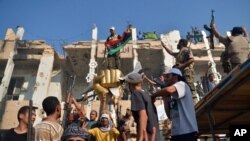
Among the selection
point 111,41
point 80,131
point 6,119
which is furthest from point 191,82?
point 6,119

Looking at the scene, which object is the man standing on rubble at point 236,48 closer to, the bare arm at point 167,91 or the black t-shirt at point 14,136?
the bare arm at point 167,91

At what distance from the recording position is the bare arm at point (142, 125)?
3.49 meters

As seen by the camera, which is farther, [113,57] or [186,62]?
[113,57]

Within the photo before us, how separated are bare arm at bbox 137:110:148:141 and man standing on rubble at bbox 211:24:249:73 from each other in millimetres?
3176

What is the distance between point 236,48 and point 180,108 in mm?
3005

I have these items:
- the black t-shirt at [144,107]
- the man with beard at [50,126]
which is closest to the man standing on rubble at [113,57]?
the black t-shirt at [144,107]

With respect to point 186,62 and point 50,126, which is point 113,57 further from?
point 50,126

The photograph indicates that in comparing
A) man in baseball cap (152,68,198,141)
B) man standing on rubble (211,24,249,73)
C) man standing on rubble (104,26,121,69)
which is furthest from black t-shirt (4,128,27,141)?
man standing on rubble (104,26,121,69)

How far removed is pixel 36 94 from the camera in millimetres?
16547

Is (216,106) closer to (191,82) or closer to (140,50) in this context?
(191,82)

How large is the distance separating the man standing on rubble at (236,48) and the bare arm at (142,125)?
318 centimetres

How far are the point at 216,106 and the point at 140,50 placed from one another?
13289mm

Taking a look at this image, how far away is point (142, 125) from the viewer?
3.56 m

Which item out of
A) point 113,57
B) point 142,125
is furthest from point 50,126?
point 113,57
